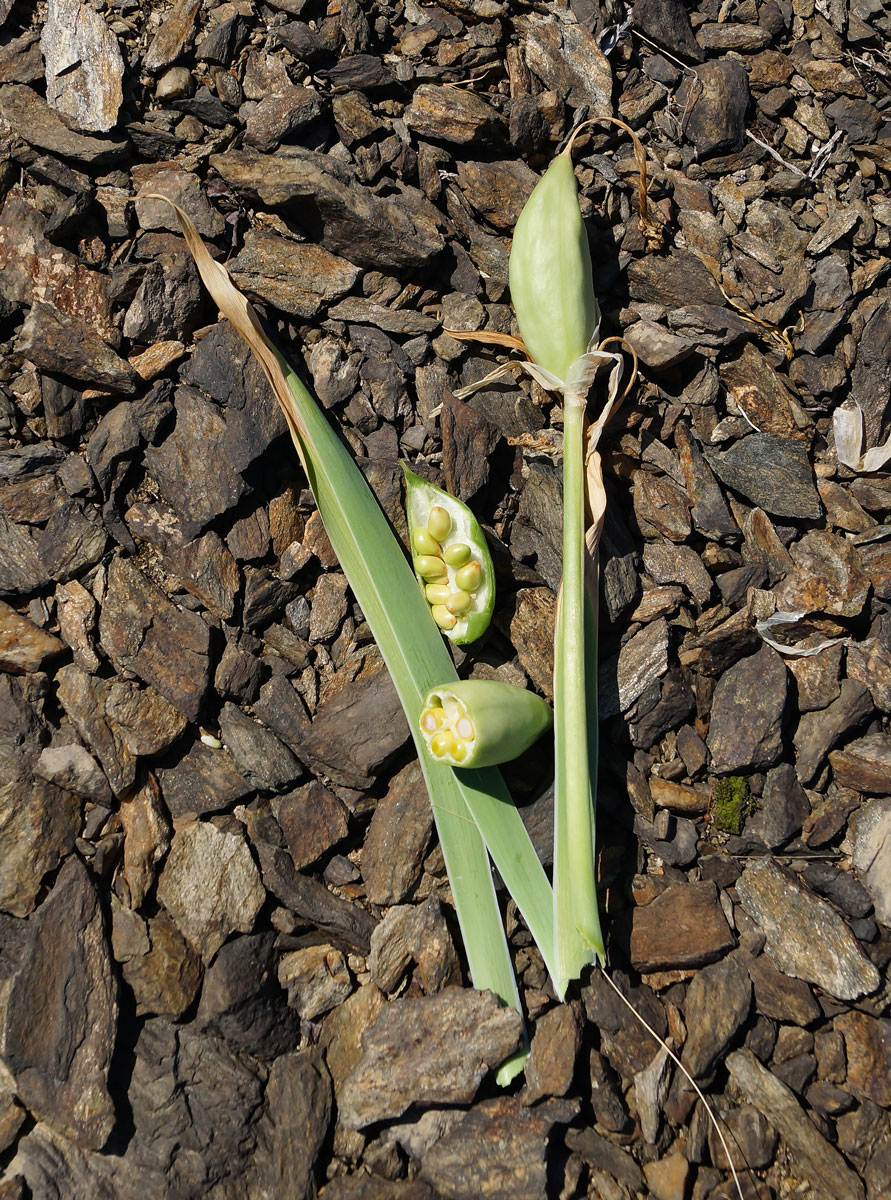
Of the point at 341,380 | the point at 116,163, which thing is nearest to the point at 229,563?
the point at 341,380

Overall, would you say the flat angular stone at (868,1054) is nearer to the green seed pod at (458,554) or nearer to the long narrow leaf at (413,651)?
the long narrow leaf at (413,651)

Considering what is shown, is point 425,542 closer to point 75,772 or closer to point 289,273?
point 289,273

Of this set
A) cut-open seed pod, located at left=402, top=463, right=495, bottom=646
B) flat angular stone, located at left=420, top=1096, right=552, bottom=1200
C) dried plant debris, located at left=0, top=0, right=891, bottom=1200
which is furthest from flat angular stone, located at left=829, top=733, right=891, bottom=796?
flat angular stone, located at left=420, top=1096, right=552, bottom=1200

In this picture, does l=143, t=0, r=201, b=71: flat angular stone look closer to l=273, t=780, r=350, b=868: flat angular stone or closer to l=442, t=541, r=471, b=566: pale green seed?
l=442, t=541, r=471, b=566: pale green seed

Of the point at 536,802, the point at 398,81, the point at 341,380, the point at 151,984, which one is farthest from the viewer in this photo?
the point at 398,81

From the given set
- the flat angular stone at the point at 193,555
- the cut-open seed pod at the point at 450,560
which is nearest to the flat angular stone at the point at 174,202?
the flat angular stone at the point at 193,555

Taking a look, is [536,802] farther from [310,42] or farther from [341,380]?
[310,42]
